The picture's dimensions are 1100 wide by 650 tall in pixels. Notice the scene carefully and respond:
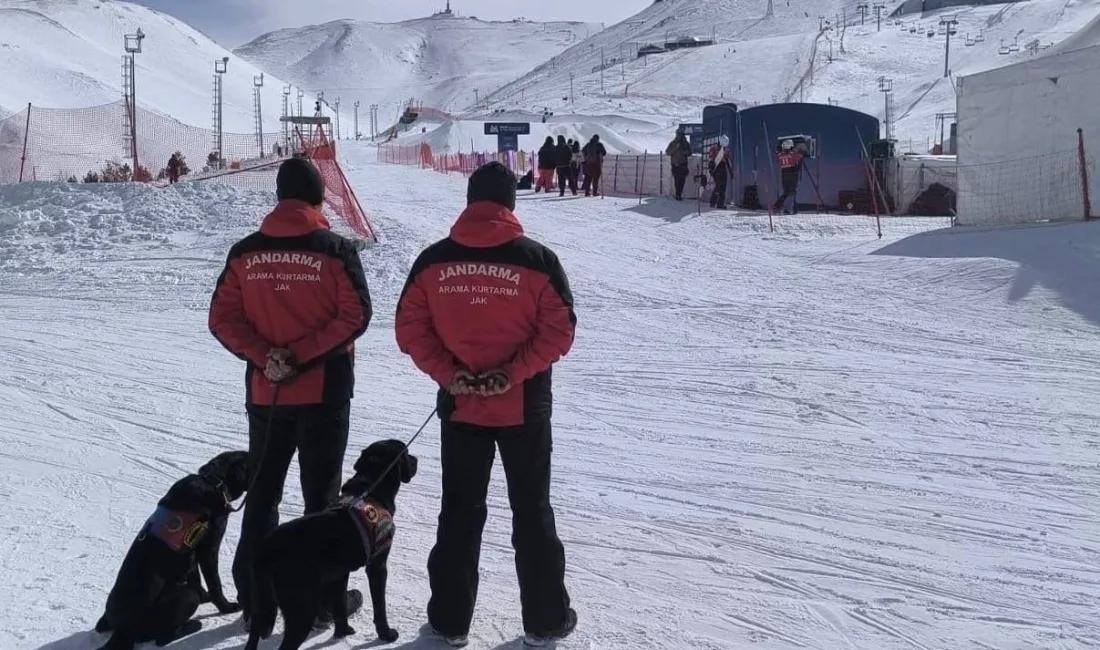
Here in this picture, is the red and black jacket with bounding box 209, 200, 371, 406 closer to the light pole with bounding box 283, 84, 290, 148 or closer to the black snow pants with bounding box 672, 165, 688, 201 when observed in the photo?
the black snow pants with bounding box 672, 165, 688, 201

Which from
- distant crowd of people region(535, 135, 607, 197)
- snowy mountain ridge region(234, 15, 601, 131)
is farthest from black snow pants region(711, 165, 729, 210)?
snowy mountain ridge region(234, 15, 601, 131)

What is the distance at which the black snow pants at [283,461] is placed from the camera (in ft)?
12.9

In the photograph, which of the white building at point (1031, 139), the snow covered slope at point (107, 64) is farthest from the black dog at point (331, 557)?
the snow covered slope at point (107, 64)

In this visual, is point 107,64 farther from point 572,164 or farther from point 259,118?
point 572,164

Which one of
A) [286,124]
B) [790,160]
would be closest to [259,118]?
[286,124]

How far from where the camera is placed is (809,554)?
4773mm

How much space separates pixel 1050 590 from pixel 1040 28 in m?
75.1

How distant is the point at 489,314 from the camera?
12.0ft

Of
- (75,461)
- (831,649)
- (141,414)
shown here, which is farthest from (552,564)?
(141,414)

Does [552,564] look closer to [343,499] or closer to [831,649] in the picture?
[343,499]

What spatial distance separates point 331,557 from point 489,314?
39.1 inches

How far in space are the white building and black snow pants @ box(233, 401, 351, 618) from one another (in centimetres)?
1304

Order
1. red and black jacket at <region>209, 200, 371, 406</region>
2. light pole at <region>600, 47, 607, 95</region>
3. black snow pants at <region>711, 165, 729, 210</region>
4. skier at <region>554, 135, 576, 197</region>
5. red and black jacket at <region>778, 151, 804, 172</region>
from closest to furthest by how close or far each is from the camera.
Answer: red and black jacket at <region>209, 200, 371, 406</region> → red and black jacket at <region>778, 151, 804, 172</region> → black snow pants at <region>711, 165, 729, 210</region> → skier at <region>554, 135, 576, 197</region> → light pole at <region>600, 47, 607, 95</region>

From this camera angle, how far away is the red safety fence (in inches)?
605
